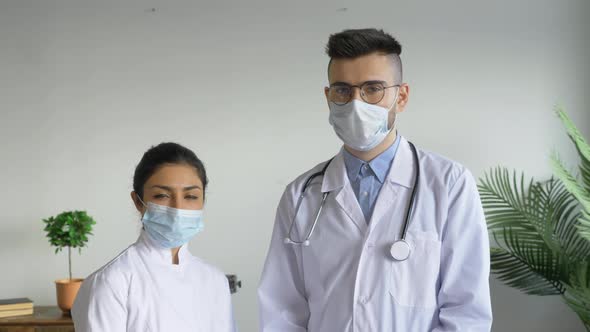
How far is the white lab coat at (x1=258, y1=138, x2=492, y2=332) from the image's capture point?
183 centimetres

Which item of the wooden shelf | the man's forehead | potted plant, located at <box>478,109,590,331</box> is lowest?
the wooden shelf

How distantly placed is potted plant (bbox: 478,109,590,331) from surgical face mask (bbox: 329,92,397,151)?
1462 mm

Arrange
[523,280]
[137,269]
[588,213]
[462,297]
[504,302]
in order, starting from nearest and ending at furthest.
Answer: [462,297] → [137,269] → [588,213] → [523,280] → [504,302]

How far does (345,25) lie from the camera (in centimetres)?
354

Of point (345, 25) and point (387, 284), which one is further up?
point (345, 25)

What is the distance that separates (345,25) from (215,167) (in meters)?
0.97

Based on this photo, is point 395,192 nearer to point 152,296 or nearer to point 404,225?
point 404,225

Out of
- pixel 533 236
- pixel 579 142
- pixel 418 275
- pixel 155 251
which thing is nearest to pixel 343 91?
pixel 418 275

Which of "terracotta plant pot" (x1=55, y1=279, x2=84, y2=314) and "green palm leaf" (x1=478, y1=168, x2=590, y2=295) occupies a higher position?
"green palm leaf" (x1=478, y1=168, x2=590, y2=295)

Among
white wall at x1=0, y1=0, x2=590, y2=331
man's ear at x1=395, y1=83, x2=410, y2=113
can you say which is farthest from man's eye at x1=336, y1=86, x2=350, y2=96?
white wall at x1=0, y1=0, x2=590, y2=331

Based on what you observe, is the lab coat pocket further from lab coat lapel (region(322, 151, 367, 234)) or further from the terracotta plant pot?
the terracotta plant pot

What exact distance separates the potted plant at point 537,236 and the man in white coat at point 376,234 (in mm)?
1355

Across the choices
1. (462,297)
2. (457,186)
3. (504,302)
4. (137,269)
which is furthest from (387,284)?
(504,302)

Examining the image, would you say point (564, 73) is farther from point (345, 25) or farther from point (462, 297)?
point (462, 297)
